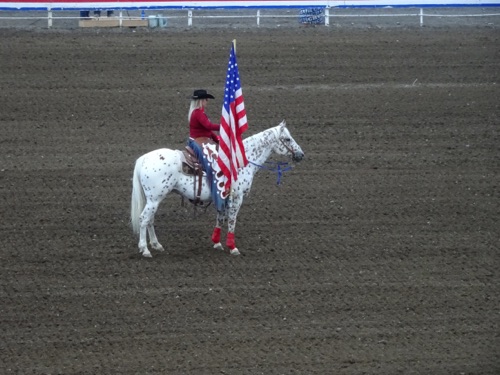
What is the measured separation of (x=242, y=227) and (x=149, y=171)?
227cm

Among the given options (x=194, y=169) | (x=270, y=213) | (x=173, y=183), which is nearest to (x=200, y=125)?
(x=194, y=169)

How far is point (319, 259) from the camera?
15.4 meters

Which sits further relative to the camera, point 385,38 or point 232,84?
point 385,38

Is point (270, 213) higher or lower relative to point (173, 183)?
lower

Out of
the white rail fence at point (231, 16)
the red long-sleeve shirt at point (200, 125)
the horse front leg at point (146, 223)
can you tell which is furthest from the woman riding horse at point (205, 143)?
the white rail fence at point (231, 16)

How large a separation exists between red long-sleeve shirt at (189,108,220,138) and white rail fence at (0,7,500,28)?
36.0 feet

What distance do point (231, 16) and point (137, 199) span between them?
12781 mm

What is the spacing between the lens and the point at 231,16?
27.2m

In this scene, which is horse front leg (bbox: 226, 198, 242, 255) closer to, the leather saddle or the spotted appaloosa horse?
the spotted appaloosa horse

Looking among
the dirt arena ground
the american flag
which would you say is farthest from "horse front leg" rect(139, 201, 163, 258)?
the american flag

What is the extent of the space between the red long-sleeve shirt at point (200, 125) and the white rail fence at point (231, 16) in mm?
10961

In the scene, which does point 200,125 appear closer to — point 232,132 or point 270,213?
point 232,132

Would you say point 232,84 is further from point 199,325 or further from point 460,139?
point 460,139

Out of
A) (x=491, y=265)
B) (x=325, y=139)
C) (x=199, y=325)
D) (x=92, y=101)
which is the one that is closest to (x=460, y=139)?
(x=325, y=139)
